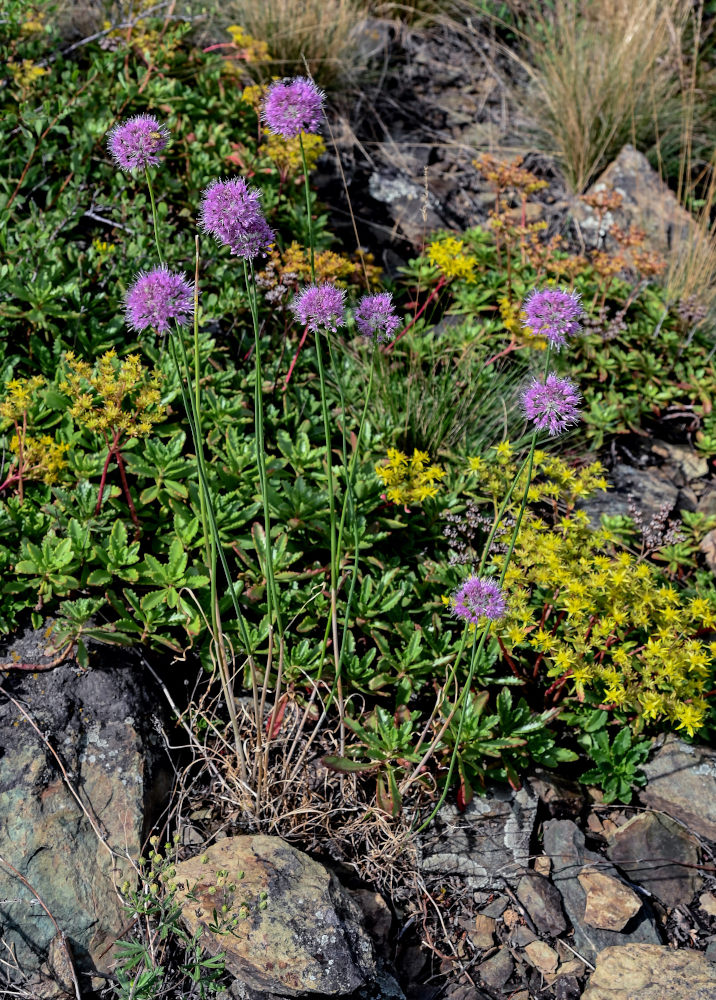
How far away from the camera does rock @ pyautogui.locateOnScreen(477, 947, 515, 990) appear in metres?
2.25

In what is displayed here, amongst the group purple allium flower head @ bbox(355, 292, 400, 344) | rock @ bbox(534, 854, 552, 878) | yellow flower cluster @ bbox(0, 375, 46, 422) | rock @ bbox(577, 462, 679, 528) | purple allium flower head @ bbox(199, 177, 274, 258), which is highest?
purple allium flower head @ bbox(199, 177, 274, 258)

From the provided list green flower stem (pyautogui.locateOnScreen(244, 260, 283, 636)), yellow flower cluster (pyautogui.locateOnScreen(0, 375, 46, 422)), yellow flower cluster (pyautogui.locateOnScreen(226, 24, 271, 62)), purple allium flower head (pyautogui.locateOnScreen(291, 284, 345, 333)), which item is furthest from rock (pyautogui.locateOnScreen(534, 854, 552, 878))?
yellow flower cluster (pyautogui.locateOnScreen(226, 24, 271, 62))

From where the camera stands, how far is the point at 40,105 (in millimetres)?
4156

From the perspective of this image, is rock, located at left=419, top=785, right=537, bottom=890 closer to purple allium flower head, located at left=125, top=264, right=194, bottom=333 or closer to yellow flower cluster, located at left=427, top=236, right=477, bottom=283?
purple allium flower head, located at left=125, top=264, right=194, bottom=333

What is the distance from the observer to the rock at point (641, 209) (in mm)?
5055

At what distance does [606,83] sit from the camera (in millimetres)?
5438

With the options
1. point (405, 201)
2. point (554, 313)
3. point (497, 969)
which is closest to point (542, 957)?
point (497, 969)

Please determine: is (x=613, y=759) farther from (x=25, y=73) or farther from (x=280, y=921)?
(x=25, y=73)

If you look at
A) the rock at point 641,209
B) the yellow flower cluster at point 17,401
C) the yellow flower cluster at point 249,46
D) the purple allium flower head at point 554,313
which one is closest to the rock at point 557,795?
the purple allium flower head at point 554,313

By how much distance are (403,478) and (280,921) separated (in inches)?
57.9

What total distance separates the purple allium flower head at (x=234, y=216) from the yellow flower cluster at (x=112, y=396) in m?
0.97

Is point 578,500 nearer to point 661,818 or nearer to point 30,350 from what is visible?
point 661,818

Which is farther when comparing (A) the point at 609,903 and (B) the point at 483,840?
(B) the point at 483,840

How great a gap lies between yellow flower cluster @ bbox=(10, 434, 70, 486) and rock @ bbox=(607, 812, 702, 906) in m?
2.11
